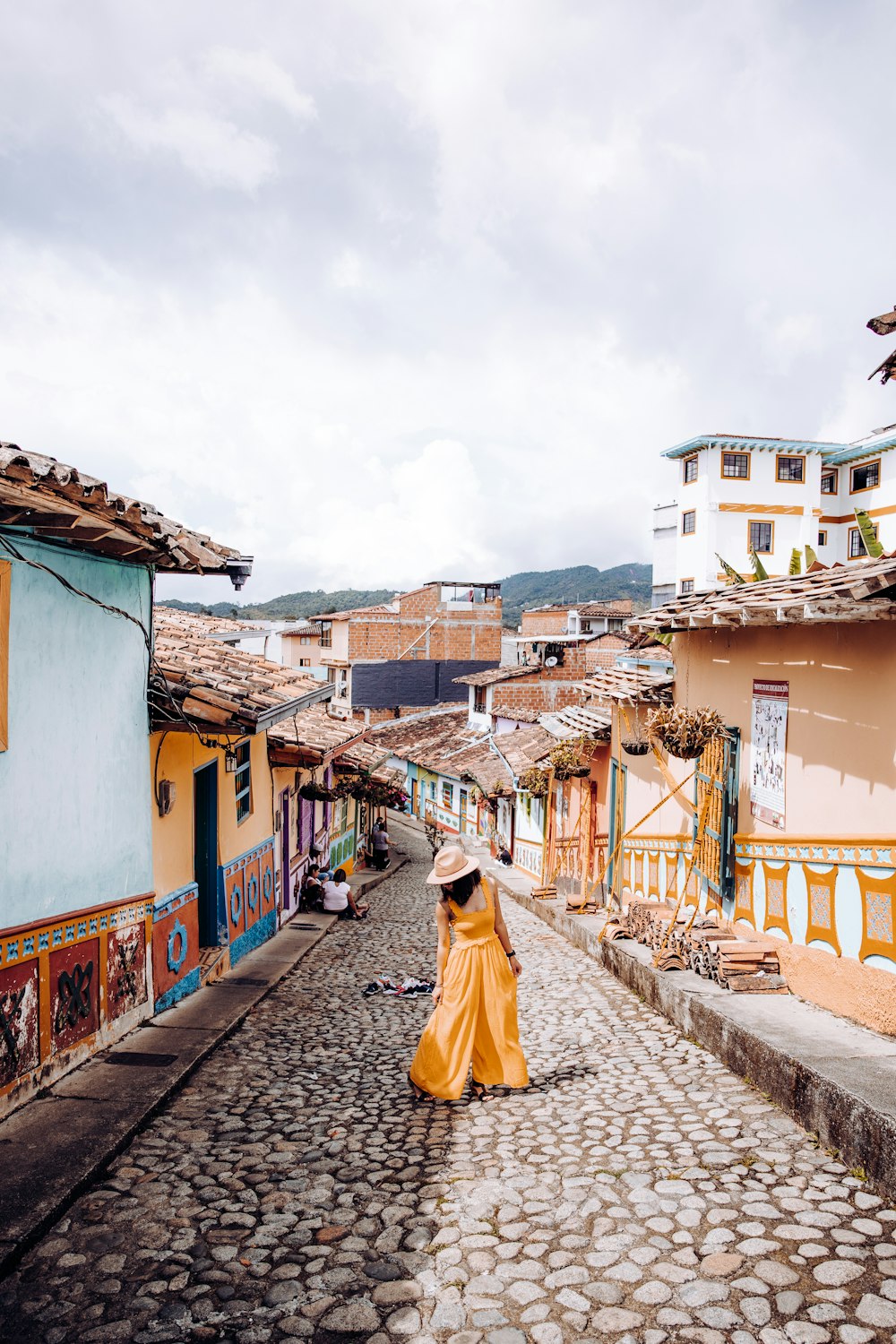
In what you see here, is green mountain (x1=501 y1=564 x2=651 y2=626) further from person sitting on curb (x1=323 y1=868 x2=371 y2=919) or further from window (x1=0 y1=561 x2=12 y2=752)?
window (x1=0 y1=561 x2=12 y2=752)

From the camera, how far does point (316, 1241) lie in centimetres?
409

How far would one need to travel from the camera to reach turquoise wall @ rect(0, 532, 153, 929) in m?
5.34

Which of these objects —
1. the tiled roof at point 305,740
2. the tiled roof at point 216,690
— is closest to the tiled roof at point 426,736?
the tiled roof at point 305,740

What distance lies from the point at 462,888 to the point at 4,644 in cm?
317

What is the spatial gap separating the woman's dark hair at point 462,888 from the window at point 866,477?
118 feet

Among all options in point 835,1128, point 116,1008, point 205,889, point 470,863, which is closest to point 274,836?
point 205,889

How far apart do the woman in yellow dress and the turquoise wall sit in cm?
237

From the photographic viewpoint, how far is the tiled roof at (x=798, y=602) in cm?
552

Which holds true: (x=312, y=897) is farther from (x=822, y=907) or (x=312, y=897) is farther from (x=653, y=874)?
(x=822, y=907)

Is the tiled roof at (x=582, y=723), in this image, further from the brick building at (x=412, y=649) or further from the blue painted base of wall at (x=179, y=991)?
the brick building at (x=412, y=649)

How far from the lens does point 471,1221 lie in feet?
13.8

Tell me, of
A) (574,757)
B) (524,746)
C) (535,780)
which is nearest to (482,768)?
(524,746)

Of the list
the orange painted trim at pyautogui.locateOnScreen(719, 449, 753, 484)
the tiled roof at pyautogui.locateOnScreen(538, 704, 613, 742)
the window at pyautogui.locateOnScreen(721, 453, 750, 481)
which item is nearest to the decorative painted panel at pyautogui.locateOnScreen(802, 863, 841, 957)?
the tiled roof at pyautogui.locateOnScreen(538, 704, 613, 742)

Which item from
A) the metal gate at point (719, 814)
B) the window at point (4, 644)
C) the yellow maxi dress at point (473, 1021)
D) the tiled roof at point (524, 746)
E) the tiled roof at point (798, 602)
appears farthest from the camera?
the tiled roof at point (524, 746)
